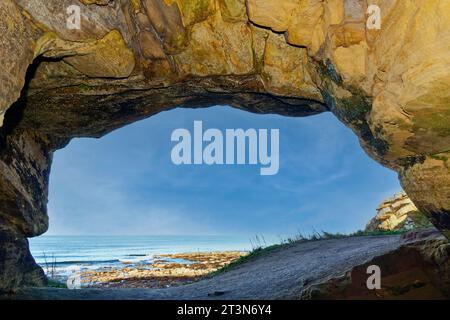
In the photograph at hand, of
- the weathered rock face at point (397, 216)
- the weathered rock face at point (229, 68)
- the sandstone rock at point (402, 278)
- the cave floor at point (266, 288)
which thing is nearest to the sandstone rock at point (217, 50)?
the weathered rock face at point (229, 68)

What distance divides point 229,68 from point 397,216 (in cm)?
1954

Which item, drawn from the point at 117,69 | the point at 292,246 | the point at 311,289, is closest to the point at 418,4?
the point at 117,69

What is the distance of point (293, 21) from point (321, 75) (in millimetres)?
1175

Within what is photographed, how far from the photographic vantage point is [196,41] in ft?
20.2

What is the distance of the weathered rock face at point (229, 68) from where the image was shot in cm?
426

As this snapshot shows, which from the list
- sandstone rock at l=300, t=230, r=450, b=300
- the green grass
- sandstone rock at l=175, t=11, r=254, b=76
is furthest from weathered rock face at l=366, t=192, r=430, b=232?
sandstone rock at l=175, t=11, r=254, b=76

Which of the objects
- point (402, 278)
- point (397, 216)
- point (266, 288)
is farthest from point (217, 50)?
point (397, 216)

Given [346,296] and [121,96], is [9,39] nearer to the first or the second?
[121,96]

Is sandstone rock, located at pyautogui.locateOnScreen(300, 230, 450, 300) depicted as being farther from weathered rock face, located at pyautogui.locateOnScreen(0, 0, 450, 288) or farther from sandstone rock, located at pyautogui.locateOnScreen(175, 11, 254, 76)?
sandstone rock, located at pyautogui.locateOnScreen(175, 11, 254, 76)

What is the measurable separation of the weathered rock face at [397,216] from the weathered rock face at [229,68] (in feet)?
51.4

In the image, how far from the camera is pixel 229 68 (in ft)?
22.1

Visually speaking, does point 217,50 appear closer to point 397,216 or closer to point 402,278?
point 402,278

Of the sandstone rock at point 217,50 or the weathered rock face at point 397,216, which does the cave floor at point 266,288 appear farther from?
the weathered rock face at point 397,216

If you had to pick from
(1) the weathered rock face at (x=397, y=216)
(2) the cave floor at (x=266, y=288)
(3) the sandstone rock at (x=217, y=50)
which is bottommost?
(2) the cave floor at (x=266, y=288)
